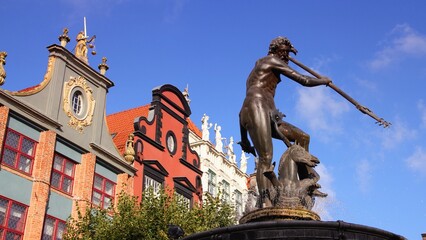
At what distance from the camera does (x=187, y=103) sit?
33.2 m

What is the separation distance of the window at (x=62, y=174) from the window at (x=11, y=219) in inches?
80.7

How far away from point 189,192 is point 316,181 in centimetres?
2301

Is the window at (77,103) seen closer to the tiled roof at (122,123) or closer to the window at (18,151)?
the window at (18,151)

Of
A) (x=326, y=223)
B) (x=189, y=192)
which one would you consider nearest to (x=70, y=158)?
(x=189, y=192)

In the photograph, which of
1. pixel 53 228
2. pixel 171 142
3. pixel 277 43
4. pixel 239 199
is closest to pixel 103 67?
pixel 171 142

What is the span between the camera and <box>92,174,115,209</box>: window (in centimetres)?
2559

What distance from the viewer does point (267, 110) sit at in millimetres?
8719

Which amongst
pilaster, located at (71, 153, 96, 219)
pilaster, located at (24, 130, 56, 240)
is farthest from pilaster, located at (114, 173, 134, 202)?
pilaster, located at (24, 130, 56, 240)

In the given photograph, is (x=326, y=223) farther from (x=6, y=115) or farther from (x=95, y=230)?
(x=6, y=115)

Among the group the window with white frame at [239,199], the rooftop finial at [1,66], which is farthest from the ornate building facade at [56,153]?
the window with white frame at [239,199]

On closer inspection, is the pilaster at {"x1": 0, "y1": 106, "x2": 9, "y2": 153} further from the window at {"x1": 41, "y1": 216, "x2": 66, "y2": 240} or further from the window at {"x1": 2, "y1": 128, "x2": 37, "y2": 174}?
the window at {"x1": 41, "y1": 216, "x2": 66, "y2": 240}

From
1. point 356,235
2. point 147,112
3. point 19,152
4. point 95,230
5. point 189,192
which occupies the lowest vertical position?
point 356,235

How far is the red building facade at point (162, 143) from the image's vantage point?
2866 centimetres

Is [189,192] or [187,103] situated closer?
[189,192]
